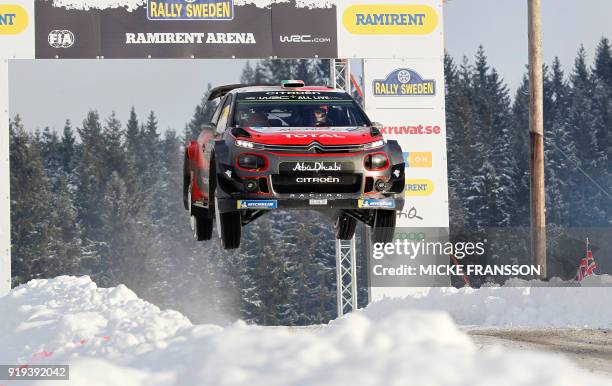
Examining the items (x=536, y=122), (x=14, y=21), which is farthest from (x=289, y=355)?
(x=536, y=122)

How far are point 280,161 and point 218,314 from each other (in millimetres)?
56733

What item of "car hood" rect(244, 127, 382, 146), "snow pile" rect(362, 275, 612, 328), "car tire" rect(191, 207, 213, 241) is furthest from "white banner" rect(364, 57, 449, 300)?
"car hood" rect(244, 127, 382, 146)

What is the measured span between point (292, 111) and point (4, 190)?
10072 millimetres

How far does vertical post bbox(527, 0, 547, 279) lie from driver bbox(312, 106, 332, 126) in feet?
34.0

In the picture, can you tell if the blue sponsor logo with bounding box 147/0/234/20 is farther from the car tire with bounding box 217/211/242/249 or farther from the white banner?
the car tire with bounding box 217/211/242/249

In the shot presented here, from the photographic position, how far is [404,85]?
60.6 feet

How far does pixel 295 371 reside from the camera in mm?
6793

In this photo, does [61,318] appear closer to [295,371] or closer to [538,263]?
[295,371]

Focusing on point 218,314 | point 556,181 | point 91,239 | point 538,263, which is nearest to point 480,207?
point 556,181

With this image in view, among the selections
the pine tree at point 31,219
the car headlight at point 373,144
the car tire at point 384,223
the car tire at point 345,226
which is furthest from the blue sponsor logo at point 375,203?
the pine tree at point 31,219

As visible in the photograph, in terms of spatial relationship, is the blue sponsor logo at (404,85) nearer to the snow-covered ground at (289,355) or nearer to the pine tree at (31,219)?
the snow-covered ground at (289,355)

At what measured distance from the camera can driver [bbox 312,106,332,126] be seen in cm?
947

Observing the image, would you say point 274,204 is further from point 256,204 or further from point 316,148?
point 316,148

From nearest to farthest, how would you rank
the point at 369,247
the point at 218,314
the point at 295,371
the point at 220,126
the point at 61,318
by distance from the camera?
the point at 295,371 → the point at 220,126 → the point at 61,318 → the point at 369,247 → the point at 218,314
